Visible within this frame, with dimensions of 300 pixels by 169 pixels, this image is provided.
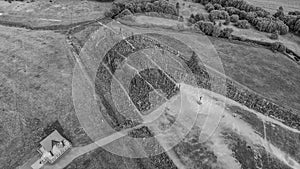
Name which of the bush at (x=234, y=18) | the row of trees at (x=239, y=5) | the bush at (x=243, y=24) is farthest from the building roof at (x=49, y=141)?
the row of trees at (x=239, y=5)

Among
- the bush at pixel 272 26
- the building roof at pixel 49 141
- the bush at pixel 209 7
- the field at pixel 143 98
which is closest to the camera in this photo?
the building roof at pixel 49 141

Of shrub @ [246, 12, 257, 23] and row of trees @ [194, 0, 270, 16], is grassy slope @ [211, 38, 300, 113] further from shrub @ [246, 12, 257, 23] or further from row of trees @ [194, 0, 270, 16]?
row of trees @ [194, 0, 270, 16]

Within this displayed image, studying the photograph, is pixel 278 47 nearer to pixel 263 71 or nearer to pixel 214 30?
pixel 263 71

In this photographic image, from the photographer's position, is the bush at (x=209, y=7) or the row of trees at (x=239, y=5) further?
the bush at (x=209, y=7)

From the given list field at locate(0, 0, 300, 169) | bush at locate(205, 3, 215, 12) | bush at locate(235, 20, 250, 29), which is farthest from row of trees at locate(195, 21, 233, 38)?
bush at locate(205, 3, 215, 12)

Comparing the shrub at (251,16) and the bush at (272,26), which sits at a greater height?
the shrub at (251,16)

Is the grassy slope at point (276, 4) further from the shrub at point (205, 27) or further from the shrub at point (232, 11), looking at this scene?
the shrub at point (205, 27)

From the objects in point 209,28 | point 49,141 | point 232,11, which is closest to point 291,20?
point 232,11

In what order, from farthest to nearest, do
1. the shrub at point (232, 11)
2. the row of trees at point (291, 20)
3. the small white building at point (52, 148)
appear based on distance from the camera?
the shrub at point (232, 11)
the row of trees at point (291, 20)
the small white building at point (52, 148)
